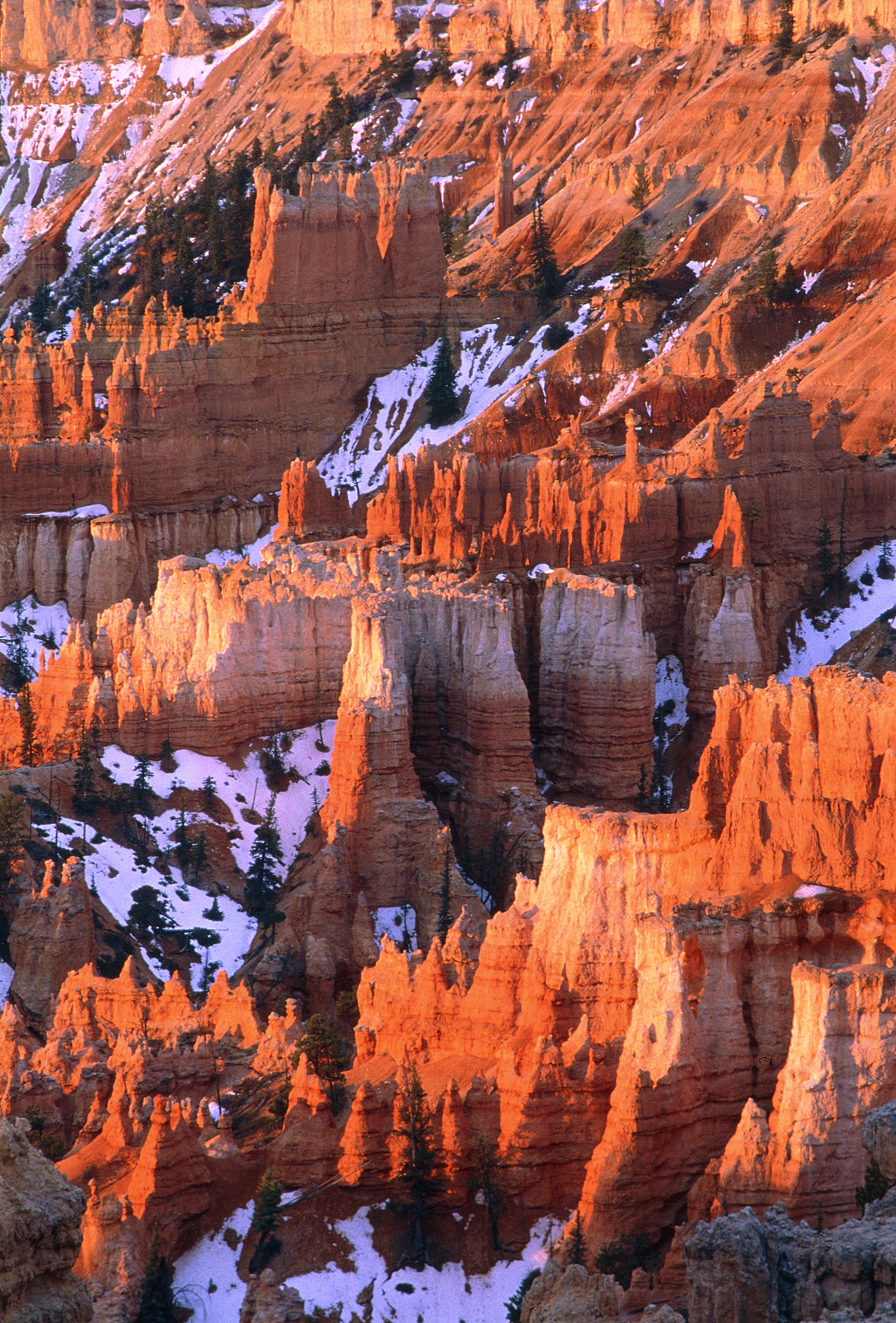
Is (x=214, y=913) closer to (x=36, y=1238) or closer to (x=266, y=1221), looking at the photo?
(x=266, y=1221)

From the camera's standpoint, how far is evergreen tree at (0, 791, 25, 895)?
67.9 m

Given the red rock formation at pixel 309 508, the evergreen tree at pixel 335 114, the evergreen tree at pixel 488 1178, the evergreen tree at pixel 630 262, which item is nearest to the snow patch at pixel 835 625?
the red rock formation at pixel 309 508

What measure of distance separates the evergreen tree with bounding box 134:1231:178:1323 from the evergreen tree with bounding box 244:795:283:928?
23.6 meters

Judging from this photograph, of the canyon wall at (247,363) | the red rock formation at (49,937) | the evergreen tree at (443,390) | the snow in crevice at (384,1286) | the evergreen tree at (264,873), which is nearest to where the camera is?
the snow in crevice at (384,1286)

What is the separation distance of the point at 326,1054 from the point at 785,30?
95.8m

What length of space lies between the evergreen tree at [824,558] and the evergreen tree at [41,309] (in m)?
66.8

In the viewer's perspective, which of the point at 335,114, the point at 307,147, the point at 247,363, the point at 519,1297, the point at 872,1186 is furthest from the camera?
the point at 335,114

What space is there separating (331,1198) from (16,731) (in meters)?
32.4

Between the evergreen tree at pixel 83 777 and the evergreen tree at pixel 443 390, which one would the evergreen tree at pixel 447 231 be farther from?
the evergreen tree at pixel 83 777

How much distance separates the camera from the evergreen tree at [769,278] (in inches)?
4397

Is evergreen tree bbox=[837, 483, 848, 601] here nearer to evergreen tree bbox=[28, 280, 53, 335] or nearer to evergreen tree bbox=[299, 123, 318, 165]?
evergreen tree bbox=[299, 123, 318, 165]

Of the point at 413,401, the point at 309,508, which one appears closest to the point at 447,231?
the point at 413,401

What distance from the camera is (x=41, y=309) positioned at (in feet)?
498

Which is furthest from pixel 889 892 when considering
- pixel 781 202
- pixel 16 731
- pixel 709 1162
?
pixel 781 202
